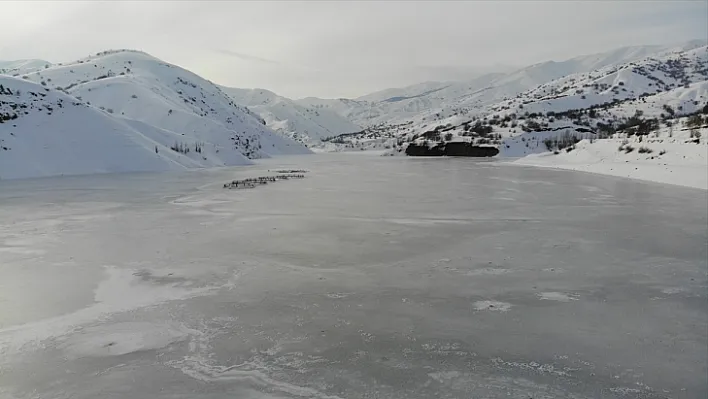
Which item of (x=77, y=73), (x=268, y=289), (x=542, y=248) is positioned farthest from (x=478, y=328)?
(x=77, y=73)

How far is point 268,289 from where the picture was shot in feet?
24.8

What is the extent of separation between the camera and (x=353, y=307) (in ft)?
22.1

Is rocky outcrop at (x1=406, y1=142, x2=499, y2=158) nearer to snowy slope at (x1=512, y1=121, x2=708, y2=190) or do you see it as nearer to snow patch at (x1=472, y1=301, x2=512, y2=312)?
snowy slope at (x1=512, y1=121, x2=708, y2=190)

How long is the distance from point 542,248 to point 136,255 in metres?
8.46

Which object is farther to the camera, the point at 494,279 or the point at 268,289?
the point at 494,279

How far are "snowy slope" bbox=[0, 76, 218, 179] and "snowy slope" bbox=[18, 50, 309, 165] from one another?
7.76 m

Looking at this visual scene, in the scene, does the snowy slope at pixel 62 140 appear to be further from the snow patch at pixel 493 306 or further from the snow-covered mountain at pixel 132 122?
the snow patch at pixel 493 306

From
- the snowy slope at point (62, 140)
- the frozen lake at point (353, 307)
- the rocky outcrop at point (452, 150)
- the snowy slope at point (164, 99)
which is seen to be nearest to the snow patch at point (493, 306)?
the frozen lake at point (353, 307)

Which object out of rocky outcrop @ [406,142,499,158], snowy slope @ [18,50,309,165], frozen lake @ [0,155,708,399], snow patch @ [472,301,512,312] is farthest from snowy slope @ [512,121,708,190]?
rocky outcrop @ [406,142,499,158]

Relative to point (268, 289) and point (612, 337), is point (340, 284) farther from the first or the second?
point (612, 337)

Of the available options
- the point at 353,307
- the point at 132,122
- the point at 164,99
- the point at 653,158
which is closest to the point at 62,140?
the point at 132,122

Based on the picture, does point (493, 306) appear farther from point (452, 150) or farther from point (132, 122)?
point (452, 150)

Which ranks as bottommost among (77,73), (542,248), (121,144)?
(542,248)

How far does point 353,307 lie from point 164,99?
81954 millimetres
